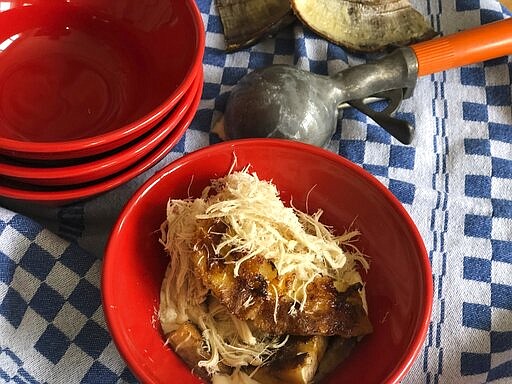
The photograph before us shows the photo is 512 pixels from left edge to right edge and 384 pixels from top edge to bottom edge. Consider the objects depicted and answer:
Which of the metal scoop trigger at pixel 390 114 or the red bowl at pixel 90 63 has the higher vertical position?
the red bowl at pixel 90 63

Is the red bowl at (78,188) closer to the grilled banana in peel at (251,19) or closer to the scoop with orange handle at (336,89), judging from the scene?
the scoop with orange handle at (336,89)

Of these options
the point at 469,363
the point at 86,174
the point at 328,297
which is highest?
the point at 86,174

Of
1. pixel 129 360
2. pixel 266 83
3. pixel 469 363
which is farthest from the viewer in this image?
pixel 266 83

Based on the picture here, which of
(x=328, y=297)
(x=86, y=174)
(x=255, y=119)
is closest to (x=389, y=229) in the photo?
(x=328, y=297)

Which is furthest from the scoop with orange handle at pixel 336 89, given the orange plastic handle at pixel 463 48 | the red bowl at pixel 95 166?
the red bowl at pixel 95 166

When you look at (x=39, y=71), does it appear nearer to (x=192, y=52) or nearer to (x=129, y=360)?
(x=192, y=52)

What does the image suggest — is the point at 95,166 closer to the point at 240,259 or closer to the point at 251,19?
the point at 240,259

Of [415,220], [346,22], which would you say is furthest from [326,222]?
[346,22]
